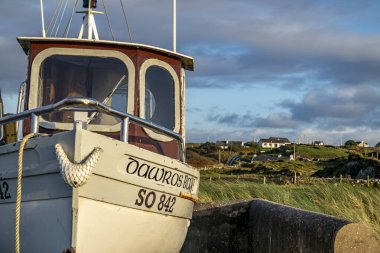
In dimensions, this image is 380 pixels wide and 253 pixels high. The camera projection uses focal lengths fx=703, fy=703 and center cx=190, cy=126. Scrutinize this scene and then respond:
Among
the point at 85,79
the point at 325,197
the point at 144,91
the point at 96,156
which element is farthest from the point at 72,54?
the point at 325,197

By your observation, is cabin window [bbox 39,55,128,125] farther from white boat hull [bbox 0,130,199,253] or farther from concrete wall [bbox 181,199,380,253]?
concrete wall [bbox 181,199,380,253]

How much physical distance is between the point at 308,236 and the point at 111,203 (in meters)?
1.92

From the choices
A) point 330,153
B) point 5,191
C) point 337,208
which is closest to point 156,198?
point 5,191

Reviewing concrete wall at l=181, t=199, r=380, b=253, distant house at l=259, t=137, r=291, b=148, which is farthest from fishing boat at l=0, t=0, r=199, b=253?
distant house at l=259, t=137, r=291, b=148

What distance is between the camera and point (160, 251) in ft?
26.1

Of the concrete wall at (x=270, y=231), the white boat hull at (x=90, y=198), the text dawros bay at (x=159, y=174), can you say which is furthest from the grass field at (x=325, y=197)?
the white boat hull at (x=90, y=198)

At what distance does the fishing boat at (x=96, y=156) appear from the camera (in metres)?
6.57

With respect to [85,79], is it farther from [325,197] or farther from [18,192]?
[325,197]

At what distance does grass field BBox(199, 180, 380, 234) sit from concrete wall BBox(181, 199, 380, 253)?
1.17 m

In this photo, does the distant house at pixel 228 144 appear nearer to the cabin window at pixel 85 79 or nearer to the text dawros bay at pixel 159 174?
the cabin window at pixel 85 79

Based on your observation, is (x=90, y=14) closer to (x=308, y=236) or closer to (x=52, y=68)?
(x=52, y=68)

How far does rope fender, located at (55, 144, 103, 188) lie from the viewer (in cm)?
635

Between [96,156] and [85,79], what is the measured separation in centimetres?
254

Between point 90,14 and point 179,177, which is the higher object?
point 90,14
